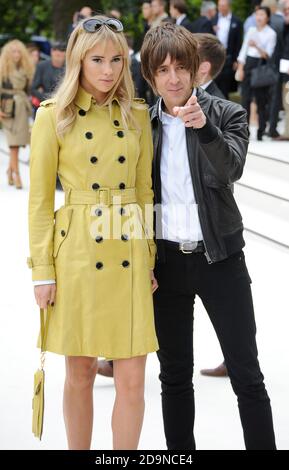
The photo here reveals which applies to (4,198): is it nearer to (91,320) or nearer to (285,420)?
(285,420)

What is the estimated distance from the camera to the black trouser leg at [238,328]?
372cm

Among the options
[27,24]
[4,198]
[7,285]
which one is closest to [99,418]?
[7,285]

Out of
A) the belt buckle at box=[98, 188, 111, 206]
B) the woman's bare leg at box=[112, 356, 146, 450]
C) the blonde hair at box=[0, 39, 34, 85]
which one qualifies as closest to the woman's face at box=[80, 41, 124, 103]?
the belt buckle at box=[98, 188, 111, 206]

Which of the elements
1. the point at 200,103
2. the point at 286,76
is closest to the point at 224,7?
the point at 286,76

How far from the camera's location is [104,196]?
358cm

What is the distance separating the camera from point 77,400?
3.76m

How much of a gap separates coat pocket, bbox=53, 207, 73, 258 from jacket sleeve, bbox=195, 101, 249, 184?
55cm

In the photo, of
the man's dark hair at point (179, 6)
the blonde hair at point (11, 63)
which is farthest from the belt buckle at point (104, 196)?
the man's dark hair at point (179, 6)

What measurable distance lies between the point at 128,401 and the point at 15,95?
9458 millimetres

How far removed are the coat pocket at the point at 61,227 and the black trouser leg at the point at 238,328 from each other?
539 mm

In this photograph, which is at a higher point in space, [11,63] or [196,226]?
[11,63]

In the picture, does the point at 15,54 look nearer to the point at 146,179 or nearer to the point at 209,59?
the point at 209,59

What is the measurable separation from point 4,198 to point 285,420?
7.77 meters

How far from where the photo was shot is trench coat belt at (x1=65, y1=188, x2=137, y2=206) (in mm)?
3584
